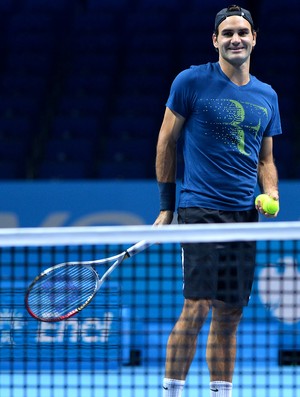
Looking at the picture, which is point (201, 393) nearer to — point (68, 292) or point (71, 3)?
point (68, 292)

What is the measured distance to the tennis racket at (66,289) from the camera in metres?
4.00

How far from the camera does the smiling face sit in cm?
403

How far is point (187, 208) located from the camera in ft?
13.5

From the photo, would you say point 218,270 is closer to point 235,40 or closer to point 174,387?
point 174,387

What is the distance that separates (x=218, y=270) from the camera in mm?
3963

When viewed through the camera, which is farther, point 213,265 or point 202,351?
point 202,351

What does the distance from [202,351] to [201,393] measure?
3.50ft

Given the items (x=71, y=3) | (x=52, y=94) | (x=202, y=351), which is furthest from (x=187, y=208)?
(x=71, y=3)

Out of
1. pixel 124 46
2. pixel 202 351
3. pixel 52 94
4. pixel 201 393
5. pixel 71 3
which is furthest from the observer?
pixel 71 3

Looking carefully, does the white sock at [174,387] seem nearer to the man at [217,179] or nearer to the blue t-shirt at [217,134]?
the man at [217,179]

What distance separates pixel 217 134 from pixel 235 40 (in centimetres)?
40

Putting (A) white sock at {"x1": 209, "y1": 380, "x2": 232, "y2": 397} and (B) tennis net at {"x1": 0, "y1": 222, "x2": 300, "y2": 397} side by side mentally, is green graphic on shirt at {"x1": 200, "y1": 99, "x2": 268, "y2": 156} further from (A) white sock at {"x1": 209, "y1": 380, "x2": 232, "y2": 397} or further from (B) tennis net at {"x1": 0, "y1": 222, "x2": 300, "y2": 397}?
(A) white sock at {"x1": 209, "y1": 380, "x2": 232, "y2": 397}

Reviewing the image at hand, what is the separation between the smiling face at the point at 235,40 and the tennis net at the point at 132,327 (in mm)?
833

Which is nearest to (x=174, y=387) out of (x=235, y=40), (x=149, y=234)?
(x=149, y=234)
